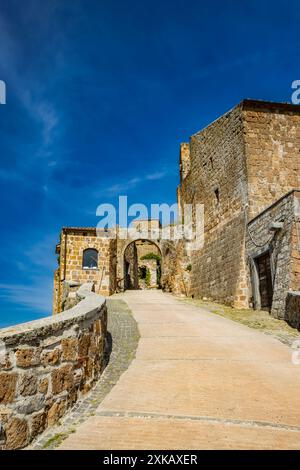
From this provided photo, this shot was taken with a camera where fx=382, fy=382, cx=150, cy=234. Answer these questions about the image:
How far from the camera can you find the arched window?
76.5ft

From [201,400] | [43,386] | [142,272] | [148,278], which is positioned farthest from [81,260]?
[43,386]

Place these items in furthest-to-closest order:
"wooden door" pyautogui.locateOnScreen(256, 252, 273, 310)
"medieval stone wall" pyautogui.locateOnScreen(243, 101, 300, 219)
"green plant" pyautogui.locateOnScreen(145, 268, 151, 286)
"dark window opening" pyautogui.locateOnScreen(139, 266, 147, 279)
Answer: "dark window opening" pyautogui.locateOnScreen(139, 266, 147, 279) → "green plant" pyautogui.locateOnScreen(145, 268, 151, 286) → "medieval stone wall" pyautogui.locateOnScreen(243, 101, 300, 219) → "wooden door" pyautogui.locateOnScreen(256, 252, 273, 310)

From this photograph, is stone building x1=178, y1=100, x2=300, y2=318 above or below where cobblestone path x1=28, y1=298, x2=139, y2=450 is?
above

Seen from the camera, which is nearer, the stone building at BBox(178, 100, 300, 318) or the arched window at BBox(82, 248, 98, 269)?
the stone building at BBox(178, 100, 300, 318)

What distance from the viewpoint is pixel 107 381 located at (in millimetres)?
5633

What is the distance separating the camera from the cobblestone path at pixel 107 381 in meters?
3.69

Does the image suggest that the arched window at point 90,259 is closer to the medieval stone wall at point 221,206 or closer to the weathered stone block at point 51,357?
the medieval stone wall at point 221,206

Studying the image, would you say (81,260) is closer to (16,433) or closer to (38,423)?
(38,423)

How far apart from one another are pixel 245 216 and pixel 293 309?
5525 mm

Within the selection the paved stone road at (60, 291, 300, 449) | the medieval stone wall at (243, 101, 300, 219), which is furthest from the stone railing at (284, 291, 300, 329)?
the medieval stone wall at (243, 101, 300, 219)

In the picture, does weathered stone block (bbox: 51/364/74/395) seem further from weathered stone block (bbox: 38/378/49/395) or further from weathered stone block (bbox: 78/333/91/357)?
weathered stone block (bbox: 78/333/91/357)

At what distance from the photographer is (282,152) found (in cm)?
1585

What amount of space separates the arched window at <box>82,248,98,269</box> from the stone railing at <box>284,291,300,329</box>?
1454 cm

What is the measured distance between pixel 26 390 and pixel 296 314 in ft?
26.8
